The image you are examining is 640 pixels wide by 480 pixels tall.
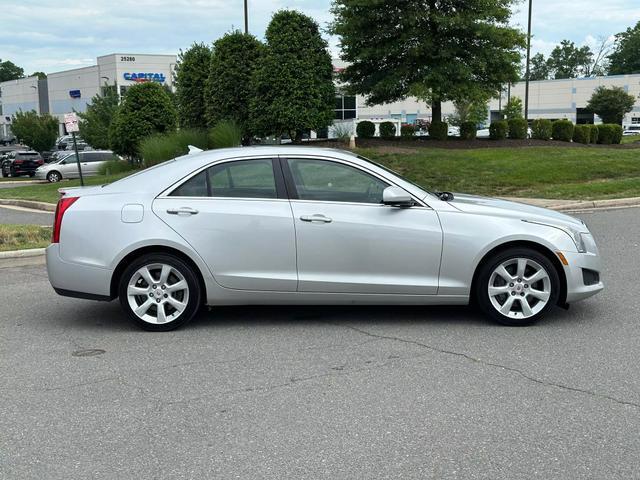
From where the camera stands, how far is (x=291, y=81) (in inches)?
794

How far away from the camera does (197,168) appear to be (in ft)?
20.1

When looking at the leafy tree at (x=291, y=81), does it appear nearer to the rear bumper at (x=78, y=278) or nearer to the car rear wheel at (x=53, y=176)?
the rear bumper at (x=78, y=278)

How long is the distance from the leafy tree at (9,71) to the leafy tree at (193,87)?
17832 cm

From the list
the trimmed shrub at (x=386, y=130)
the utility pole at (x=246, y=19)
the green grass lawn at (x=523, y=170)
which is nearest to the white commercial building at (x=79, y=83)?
the utility pole at (x=246, y=19)

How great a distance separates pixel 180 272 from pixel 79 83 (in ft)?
301

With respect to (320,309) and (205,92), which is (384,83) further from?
(320,309)

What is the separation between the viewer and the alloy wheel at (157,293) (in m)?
5.92

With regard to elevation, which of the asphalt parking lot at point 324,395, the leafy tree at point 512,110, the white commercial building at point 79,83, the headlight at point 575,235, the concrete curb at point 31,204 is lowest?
the concrete curb at point 31,204

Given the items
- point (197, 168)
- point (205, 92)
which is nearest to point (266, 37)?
point (205, 92)

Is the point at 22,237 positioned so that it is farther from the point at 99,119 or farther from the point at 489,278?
the point at 99,119

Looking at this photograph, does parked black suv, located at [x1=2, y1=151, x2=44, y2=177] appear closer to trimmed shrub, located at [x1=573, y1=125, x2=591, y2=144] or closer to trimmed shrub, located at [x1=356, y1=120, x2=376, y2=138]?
trimmed shrub, located at [x1=356, y1=120, x2=376, y2=138]

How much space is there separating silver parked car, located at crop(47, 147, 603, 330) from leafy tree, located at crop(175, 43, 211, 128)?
19.2 metres

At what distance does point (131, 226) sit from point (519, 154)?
16.6 meters

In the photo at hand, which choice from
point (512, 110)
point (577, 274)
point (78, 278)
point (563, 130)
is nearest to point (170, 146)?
point (78, 278)
